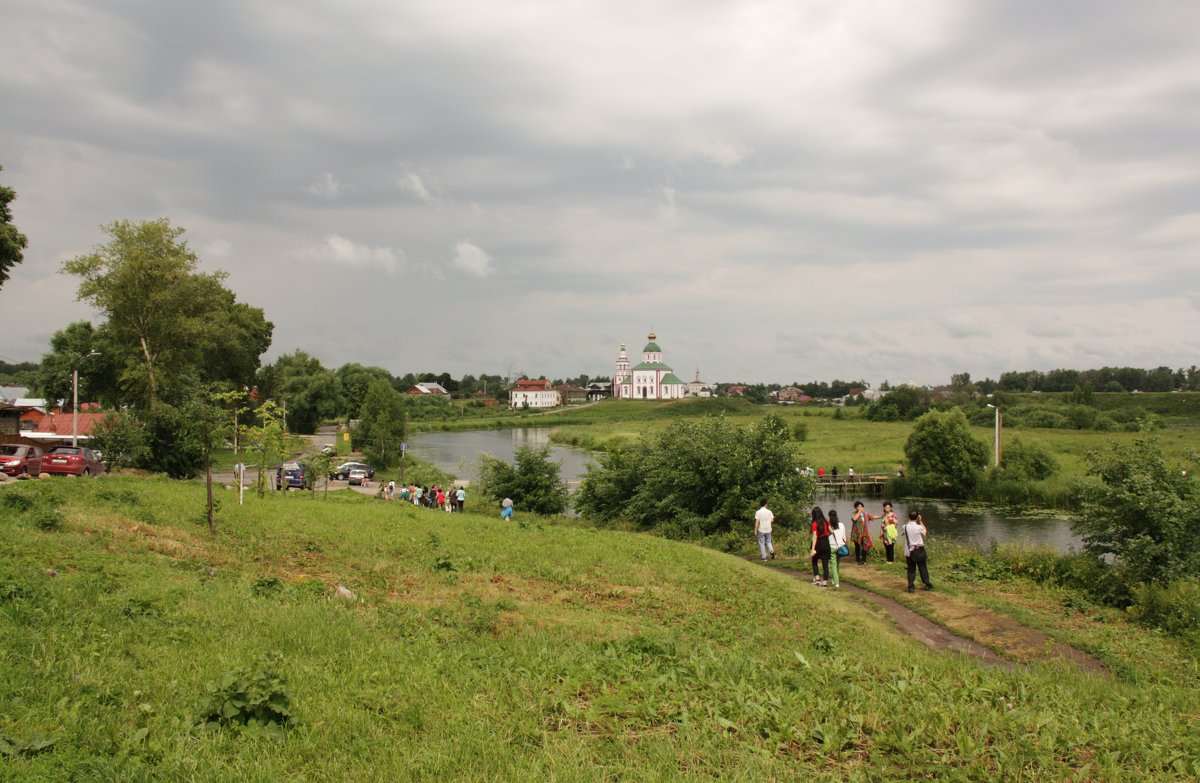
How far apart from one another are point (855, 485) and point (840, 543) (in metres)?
37.8

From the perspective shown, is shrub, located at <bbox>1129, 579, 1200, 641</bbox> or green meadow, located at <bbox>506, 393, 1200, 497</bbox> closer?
Result: shrub, located at <bbox>1129, 579, 1200, 641</bbox>

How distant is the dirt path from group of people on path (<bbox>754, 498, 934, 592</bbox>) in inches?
17.1

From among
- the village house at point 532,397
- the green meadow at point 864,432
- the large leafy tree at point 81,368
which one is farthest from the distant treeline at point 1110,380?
the large leafy tree at point 81,368

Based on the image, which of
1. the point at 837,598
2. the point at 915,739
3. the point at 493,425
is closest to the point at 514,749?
the point at 915,739

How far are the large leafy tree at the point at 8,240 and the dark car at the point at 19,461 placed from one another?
223 inches

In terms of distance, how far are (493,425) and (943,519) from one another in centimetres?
9440

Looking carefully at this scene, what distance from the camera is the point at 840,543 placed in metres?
17.2

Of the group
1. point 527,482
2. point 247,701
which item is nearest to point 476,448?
point 527,482

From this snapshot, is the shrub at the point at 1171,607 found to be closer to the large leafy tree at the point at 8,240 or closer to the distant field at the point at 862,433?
the distant field at the point at 862,433

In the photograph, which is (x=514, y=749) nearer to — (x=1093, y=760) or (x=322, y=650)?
(x=322, y=650)

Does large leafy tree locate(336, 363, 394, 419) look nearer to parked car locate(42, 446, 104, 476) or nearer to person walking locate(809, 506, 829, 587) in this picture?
parked car locate(42, 446, 104, 476)

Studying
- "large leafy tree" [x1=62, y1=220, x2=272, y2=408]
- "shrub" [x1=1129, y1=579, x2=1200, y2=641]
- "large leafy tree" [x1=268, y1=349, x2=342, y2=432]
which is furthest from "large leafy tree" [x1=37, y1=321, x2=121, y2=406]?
"shrub" [x1=1129, y1=579, x2=1200, y2=641]

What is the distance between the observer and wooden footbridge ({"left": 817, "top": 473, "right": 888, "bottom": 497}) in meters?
52.0

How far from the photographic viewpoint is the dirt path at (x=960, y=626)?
446 inches
